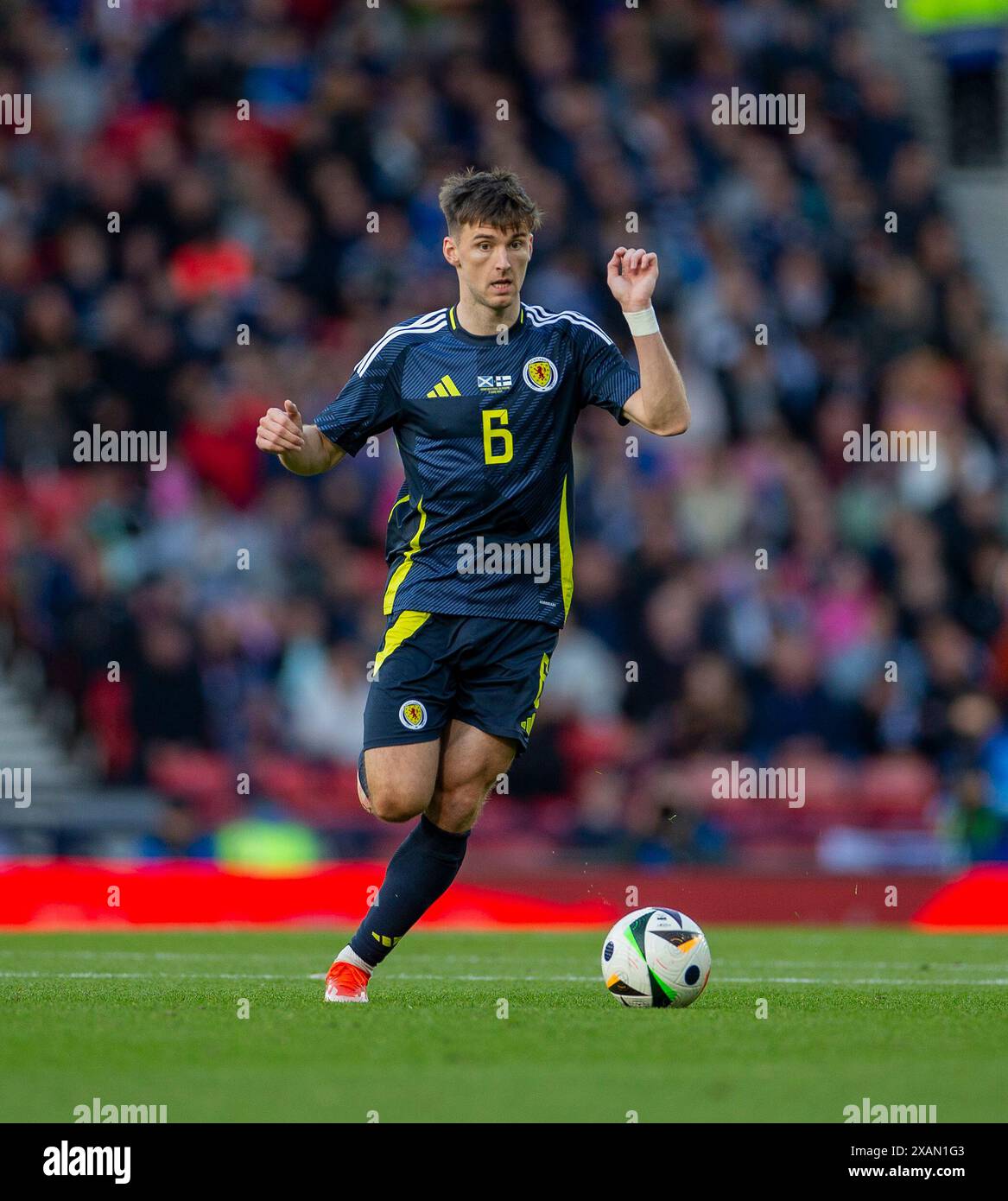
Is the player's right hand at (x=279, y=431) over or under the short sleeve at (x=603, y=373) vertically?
under

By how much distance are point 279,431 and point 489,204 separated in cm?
101

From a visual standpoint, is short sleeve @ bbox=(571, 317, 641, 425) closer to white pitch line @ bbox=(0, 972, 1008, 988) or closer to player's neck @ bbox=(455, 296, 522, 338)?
player's neck @ bbox=(455, 296, 522, 338)

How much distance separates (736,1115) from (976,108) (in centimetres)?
1828

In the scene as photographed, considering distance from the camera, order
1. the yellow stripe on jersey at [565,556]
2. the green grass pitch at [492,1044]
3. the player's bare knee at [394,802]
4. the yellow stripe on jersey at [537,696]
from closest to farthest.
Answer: the green grass pitch at [492,1044]
the player's bare knee at [394,802]
the yellow stripe on jersey at [537,696]
the yellow stripe on jersey at [565,556]

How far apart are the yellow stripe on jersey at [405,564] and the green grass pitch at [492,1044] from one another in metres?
1.33

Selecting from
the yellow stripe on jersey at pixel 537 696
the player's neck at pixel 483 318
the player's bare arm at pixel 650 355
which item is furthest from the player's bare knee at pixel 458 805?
the player's neck at pixel 483 318

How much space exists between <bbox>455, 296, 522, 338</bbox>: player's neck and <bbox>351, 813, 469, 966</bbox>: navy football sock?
5.38 feet

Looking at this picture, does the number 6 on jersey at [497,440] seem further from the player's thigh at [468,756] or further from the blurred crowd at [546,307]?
the blurred crowd at [546,307]

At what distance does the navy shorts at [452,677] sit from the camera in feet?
23.5

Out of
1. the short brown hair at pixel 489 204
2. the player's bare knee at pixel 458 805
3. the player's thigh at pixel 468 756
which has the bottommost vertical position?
the player's bare knee at pixel 458 805

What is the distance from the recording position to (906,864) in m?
14.2

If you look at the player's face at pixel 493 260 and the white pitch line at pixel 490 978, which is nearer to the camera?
the player's face at pixel 493 260

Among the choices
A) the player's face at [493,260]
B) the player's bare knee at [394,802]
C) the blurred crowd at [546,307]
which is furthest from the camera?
the blurred crowd at [546,307]

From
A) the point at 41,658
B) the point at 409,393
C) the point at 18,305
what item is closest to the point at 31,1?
the point at 18,305
